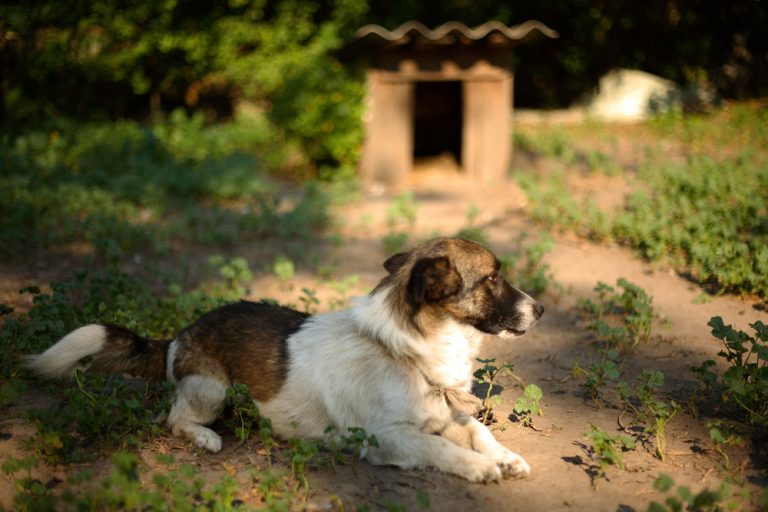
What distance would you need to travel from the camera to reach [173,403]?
162 inches

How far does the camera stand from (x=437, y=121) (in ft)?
44.1

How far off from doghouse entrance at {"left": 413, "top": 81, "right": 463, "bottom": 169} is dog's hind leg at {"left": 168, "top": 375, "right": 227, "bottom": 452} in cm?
937

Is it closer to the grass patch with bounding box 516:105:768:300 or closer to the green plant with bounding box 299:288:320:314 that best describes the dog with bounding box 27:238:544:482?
the green plant with bounding box 299:288:320:314

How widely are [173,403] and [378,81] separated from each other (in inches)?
303

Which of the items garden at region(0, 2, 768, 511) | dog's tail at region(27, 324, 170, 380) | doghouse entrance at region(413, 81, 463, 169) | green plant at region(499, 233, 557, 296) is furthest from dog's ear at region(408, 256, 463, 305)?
doghouse entrance at region(413, 81, 463, 169)

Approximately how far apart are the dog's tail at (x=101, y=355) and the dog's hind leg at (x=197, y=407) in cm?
33

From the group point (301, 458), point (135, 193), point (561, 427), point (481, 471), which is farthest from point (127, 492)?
point (135, 193)

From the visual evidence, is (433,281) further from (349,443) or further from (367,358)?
(349,443)

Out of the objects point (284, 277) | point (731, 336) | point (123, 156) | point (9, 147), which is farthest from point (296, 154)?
point (731, 336)

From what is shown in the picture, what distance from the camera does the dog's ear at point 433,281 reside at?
383 cm

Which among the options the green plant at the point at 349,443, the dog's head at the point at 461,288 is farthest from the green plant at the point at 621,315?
the green plant at the point at 349,443

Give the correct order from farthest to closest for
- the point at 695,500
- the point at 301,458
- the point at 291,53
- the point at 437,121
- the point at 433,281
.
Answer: the point at 291,53 → the point at 437,121 → the point at 433,281 → the point at 301,458 → the point at 695,500

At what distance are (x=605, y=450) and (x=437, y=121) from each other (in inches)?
411

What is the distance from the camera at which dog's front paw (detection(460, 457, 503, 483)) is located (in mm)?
3605
